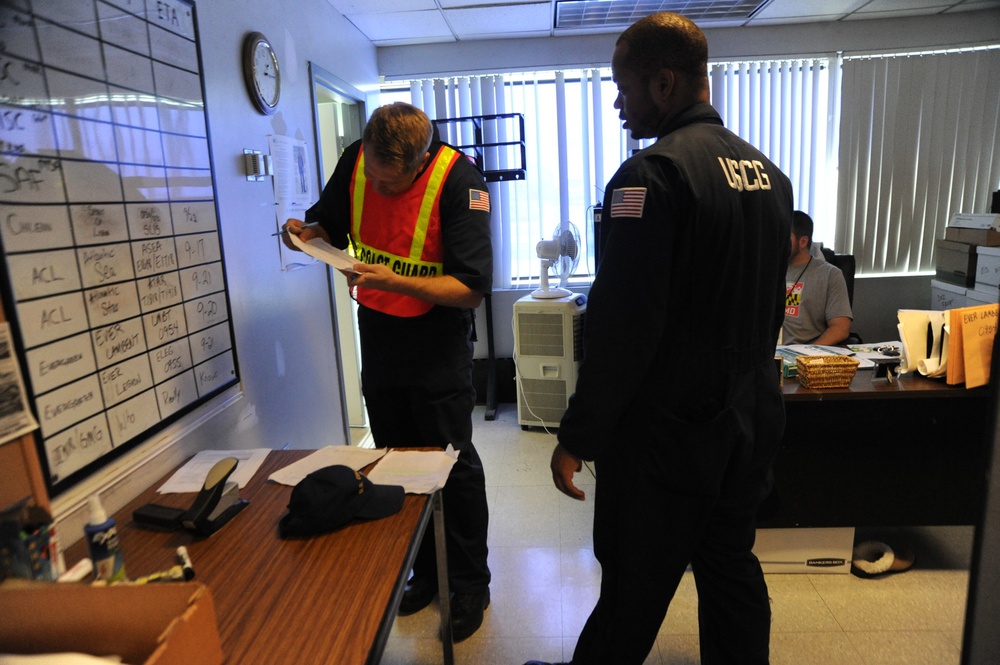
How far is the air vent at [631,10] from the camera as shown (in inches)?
136

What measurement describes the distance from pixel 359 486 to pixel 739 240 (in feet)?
3.14

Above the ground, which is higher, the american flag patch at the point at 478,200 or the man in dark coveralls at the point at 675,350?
the american flag patch at the point at 478,200

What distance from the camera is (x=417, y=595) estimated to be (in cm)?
206

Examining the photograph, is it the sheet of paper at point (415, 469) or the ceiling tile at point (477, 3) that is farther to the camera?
the ceiling tile at point (477, 3)

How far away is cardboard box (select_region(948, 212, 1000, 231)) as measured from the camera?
3562 mm

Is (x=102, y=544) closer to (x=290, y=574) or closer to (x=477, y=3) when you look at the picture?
(x=290, y=574)

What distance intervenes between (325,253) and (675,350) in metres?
1.01

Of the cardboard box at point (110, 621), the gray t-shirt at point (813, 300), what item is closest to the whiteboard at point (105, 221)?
the cardboard box at point (110, 621)

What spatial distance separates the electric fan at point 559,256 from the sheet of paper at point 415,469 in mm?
2271

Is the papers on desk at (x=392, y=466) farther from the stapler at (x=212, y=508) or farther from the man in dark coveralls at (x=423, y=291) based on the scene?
the man in dark coveralls at (x=423, y=291)

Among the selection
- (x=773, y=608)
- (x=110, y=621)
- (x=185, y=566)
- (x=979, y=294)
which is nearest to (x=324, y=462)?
(x=185, y=566)

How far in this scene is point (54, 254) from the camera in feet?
3.91

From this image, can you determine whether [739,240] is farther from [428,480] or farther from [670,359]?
[428,480]

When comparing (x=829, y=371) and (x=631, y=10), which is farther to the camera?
(x=631, y=10)
